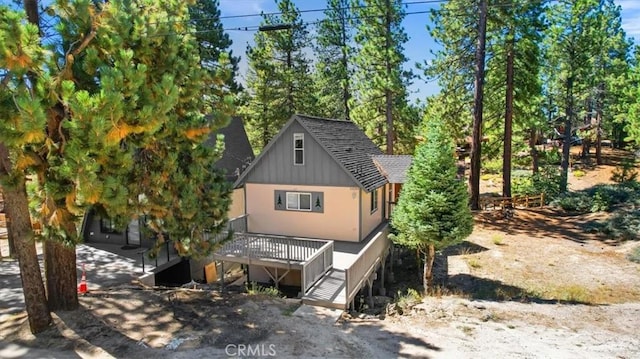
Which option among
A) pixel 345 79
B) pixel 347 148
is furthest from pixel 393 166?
pixel 345 79

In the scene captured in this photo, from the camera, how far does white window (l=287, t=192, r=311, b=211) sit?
656 inches

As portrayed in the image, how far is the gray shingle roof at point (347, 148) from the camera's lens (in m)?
15.9

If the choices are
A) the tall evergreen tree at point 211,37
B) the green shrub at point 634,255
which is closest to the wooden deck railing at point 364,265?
the green shrub at point 634,255

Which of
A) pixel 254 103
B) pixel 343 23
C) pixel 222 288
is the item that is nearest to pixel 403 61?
pixel 343 23

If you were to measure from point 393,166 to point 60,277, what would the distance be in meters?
13.9

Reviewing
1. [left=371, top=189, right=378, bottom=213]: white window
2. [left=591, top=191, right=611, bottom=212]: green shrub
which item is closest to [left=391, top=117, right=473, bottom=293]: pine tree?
[left=371, top=189, right=378, bottom=213]: white window

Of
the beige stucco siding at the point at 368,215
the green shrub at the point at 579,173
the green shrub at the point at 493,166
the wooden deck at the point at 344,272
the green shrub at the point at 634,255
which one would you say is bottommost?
the green shrub at the point at 634,255

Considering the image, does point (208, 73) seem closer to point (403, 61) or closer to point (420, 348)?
point (420, 348)

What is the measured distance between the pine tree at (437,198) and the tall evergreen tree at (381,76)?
14.8 metres

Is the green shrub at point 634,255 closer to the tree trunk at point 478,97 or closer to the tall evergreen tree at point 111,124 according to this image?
the tree trunk at point 478,97

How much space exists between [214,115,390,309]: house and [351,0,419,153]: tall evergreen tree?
32.3 feet

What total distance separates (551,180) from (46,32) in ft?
102

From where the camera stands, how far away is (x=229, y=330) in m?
8.84

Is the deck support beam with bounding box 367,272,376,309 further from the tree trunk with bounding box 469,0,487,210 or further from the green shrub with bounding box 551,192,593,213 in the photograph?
the green shrub with bounding box 551,192,593,213
